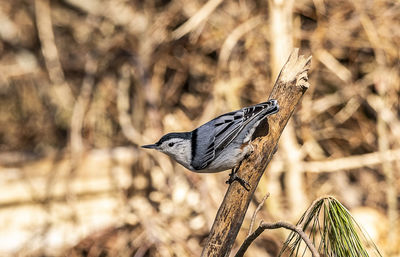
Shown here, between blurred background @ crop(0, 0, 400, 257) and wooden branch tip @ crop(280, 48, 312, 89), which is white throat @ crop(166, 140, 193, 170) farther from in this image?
blurred background @ crop(0, 0, 400, 257)

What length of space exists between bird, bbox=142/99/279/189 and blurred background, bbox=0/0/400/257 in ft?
4.82

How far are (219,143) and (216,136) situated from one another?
53 millimetres

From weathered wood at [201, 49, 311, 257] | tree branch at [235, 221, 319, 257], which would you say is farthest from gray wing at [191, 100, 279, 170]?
tree branch at [235, 221, 319, 257]

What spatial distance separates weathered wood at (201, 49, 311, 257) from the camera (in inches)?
61.4

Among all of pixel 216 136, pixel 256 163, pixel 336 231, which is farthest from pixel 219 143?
pixel 336 231

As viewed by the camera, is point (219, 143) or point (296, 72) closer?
point (296, 72)

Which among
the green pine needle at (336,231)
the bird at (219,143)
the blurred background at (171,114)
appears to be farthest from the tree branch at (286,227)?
the blurred background at (171,114)

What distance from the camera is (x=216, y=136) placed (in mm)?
2164

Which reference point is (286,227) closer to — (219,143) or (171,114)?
(219,143)

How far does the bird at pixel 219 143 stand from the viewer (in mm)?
1917

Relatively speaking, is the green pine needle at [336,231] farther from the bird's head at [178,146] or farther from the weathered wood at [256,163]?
the bird's head at [178,146]

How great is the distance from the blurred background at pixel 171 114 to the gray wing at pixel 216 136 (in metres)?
1.52

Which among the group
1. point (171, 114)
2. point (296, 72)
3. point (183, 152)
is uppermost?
point (296, 72)

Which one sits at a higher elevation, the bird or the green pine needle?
the bird
